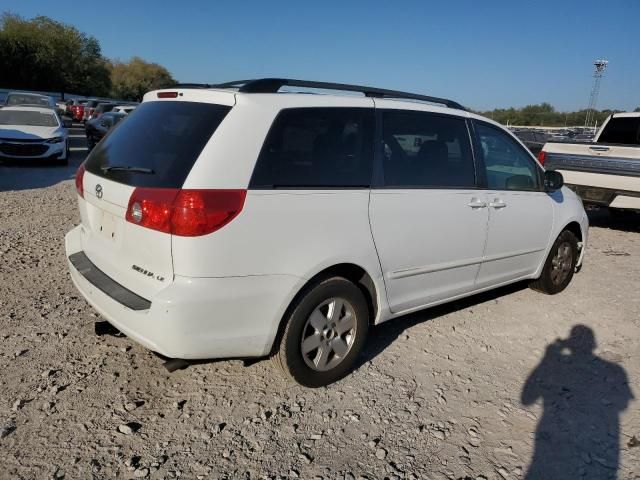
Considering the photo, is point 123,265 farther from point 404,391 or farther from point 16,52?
point 16,52

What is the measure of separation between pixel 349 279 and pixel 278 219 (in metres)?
0.78

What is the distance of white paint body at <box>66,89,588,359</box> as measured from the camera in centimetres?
261

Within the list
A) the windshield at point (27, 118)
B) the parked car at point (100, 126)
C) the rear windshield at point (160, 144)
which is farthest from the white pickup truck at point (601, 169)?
the parked car at point (100, 126)

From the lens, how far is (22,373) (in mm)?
3221

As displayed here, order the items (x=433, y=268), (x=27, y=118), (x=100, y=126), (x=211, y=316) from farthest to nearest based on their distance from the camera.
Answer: (x=100, y=126) < (x=27, y=118) < (x=433, y=268) < (x=211, y=316)

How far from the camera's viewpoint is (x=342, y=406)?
3.13 metres

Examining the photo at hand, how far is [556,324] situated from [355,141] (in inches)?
106

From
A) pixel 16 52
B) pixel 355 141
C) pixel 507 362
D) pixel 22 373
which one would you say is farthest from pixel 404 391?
pixel 16 52

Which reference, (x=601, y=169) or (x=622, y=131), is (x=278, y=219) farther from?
(x=622, y=131)

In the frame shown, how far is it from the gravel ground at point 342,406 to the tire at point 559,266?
0.68 metres

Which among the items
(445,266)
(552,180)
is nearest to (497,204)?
(445,266)

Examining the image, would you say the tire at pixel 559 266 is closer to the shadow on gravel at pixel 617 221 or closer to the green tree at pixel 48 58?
the shadow on gravel at pixel 617 221

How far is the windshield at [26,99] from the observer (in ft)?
65.3

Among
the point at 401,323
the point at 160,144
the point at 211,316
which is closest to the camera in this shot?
the point at 211,316
